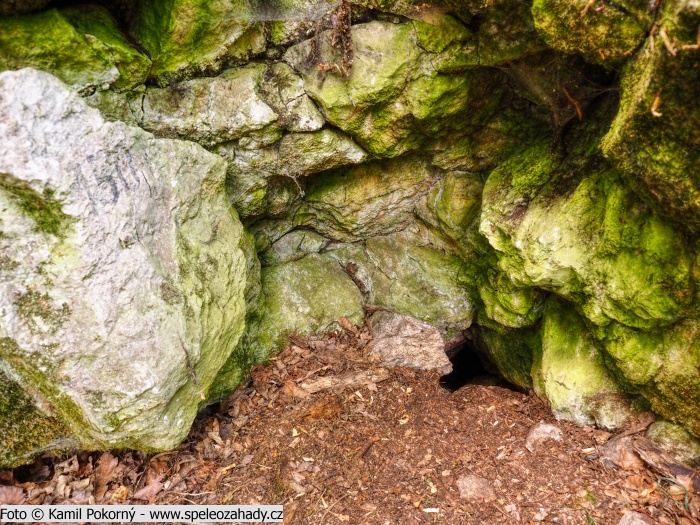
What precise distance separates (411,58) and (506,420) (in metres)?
2.93

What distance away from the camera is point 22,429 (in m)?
2.80

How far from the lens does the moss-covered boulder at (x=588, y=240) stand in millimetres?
2639

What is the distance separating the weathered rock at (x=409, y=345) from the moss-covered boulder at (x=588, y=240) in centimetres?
115

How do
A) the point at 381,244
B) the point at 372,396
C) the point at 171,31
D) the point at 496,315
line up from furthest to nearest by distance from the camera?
the point at 381,244, the point at 496,315, the point at 372,396, the point at 171,31

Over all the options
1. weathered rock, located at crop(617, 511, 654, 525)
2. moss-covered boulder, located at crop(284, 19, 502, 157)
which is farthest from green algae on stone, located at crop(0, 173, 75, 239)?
weathered rock, located at crop(617, 511, 654, 525)

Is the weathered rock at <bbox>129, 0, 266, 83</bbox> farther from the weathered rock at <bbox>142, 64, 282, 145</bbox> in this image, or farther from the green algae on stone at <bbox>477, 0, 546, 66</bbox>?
the green algae on stone at <bbox>477, 0, 546, 66</bbox>

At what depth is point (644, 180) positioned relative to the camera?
2324 millimetres

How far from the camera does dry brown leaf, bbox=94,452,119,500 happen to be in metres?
2.93

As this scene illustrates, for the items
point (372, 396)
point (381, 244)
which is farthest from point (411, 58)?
point (372, 396)

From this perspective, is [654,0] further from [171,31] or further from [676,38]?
[171,31]

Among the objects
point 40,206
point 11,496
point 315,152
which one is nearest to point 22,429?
point 11,496

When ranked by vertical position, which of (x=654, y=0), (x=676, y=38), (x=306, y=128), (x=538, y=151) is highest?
(x=654, y=0)

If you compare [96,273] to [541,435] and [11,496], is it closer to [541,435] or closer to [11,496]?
[11,496]

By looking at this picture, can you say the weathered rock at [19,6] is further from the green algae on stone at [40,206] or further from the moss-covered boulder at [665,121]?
the moss-covered boulder at [665,121]
